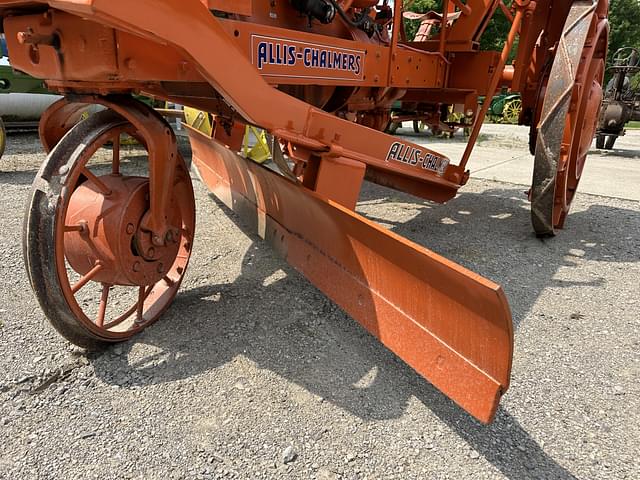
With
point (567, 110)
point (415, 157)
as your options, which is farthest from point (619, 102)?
point (415, 157)

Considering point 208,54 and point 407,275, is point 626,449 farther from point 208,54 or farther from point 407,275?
point 208,54

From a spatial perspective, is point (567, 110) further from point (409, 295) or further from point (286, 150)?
point (409, 295)

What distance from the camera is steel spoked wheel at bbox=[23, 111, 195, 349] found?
6.56 ft

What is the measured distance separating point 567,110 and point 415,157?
3.64 feet

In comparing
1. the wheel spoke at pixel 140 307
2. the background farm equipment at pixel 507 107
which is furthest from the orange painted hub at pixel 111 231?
the background farm equipment at pixel 507 107

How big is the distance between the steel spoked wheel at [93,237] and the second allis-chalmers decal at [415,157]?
123 cm

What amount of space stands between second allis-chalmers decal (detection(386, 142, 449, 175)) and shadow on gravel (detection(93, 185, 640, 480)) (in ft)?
2.37

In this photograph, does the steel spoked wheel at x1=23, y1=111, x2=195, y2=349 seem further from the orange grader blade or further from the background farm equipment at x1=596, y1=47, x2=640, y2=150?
the background farm equipment at x1=596, y1=47, x2=640, y2=150

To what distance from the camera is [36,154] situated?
7410 mm

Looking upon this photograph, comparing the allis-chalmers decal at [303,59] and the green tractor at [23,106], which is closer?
the allis-chalmers decal at [303,59]

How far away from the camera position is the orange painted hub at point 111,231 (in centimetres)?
217

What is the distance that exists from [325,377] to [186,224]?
1215 millimetres

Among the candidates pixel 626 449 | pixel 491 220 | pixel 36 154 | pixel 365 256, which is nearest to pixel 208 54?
pixel 365 256

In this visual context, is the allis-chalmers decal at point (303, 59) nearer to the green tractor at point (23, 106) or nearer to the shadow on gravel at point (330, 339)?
the shadow on gravel at point (330, 339)
